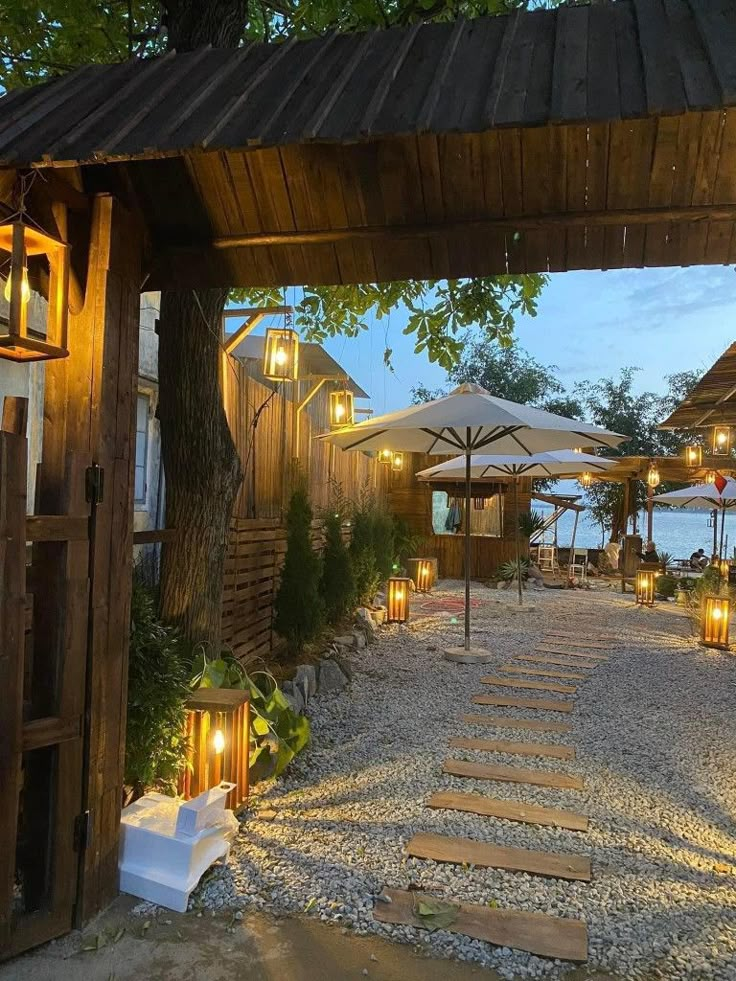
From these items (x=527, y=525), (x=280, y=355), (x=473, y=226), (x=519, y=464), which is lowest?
(x=527, y=525)

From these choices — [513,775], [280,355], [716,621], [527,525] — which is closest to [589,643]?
[716,621]

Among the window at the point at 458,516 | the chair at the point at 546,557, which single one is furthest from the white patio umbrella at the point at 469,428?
the chair at the point at 546,557

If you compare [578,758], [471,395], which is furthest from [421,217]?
[471,395]

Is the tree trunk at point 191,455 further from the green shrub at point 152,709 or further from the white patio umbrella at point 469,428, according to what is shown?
the white patio umbrella at point 469,428

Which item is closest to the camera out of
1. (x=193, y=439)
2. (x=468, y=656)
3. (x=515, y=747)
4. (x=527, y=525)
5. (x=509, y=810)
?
(x=509, y=810)

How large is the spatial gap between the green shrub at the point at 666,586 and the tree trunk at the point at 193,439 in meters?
11.6

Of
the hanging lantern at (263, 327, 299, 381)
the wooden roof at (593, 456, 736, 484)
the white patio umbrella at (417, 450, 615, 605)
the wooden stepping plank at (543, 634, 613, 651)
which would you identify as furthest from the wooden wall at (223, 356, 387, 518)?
the wooden roof at (593, 456, 736, 484)

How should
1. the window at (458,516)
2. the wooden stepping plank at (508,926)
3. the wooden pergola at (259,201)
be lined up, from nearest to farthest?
the wooden pergola at (259,201) < the wooden stepping plank at (508,926) < the window at (458,516)

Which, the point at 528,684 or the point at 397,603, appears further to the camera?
the point at 397,603

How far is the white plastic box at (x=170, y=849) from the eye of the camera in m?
2.52

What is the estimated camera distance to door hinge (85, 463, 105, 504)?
2.40 meters

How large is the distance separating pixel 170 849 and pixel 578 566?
51.8ft

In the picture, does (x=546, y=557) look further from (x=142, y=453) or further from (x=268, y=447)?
(x=268, y=447)

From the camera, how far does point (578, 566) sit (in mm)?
17094
